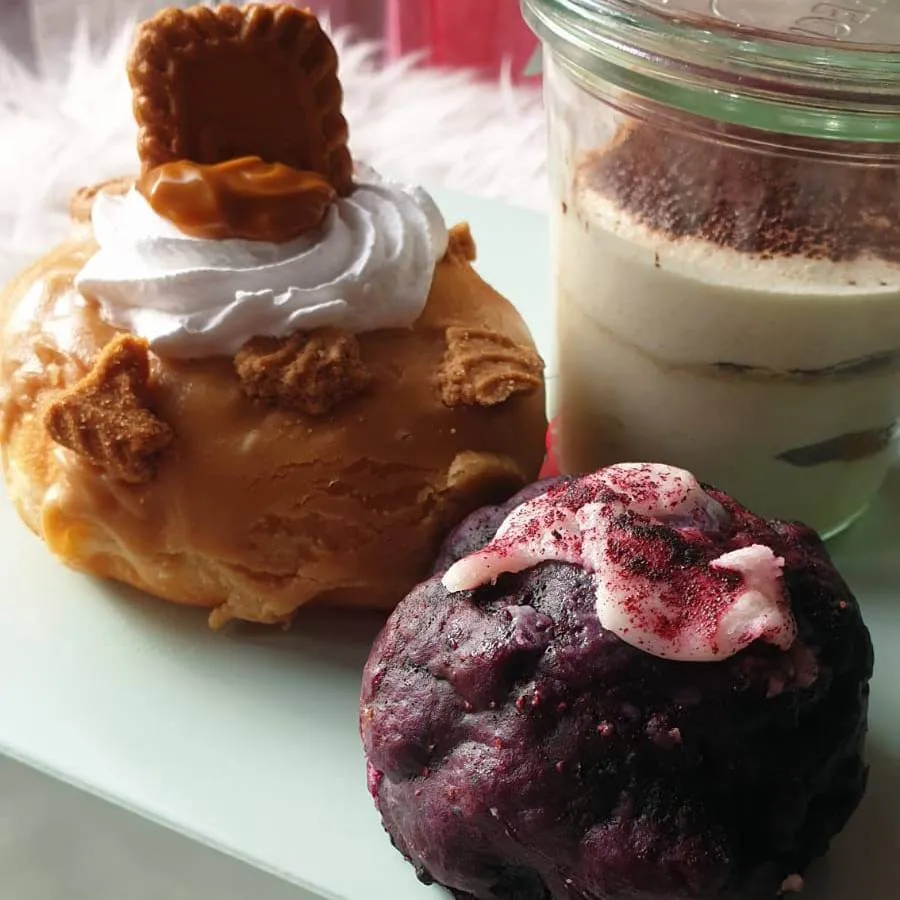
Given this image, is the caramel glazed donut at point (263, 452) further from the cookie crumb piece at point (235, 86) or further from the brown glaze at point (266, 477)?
the cookie crumb piece at point (235, 86)

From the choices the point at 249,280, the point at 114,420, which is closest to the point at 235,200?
the point at 249,280

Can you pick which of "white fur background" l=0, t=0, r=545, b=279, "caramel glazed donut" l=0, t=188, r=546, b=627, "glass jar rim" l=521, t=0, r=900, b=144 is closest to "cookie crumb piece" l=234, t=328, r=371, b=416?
"caramel glazed donut" l=0, t=188, r=546, b=627

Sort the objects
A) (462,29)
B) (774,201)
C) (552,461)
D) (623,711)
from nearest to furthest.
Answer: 1. (623,711)
2. (774,201)
3. (552,461)
4. (462,29)

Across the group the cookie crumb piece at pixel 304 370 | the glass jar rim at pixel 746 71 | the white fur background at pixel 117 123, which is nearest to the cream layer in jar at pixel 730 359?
the glass jar rim at pixel 746 71

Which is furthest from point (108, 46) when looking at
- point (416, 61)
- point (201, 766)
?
point (201, 766)

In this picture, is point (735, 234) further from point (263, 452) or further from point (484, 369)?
point (263, 452)

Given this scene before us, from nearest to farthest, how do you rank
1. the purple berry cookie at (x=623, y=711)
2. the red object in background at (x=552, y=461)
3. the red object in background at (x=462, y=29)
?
1. the purple berry cookie at (x=623, y=711)
2. the red object in background at (x=552, y=461)
3. the red object in background at (x=462, y=29)
